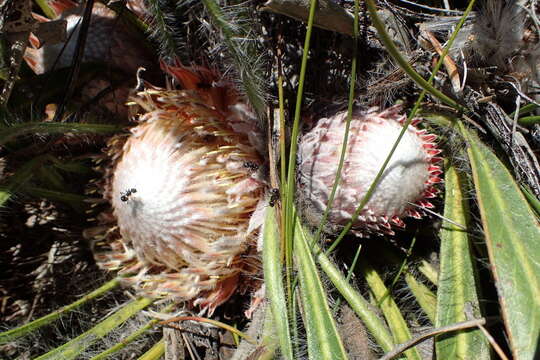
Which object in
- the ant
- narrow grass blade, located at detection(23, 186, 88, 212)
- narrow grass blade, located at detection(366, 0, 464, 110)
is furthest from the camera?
narrow grass blade, located at detection(23, 186, 88, 212)

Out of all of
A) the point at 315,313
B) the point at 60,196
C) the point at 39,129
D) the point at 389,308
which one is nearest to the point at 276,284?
the point at 315,313

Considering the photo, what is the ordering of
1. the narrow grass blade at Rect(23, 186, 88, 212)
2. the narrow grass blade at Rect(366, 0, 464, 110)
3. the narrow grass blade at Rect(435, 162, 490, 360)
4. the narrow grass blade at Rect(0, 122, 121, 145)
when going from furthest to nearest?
the narrow grass blade at Rect(23, 186, 88, 212) → the narrow grass blade at Rect(0, 122, 121, 145) → the narrow grass blade at Rect(435, 162, 490, 360) → the narrow grass blade at Rect(366, 0, 464, 110)

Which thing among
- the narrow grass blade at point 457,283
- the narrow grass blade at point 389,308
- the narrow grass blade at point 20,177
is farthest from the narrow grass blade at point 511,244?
the narrow grass blade at point 20,177

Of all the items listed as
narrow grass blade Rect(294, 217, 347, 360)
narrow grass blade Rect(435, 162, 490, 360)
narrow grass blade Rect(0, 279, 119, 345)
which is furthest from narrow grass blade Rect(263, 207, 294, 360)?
narrow grass blade Rect(0, 279, 119, 345)

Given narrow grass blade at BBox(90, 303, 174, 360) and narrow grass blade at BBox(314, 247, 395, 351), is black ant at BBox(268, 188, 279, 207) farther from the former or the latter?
narrow grass blade at BBox(90, 303, 174, 360)

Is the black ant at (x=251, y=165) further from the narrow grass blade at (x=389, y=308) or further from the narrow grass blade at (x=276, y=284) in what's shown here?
the narrow grass blade at (x=389, y=308)

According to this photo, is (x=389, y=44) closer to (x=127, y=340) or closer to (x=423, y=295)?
(x=423, y=295)
